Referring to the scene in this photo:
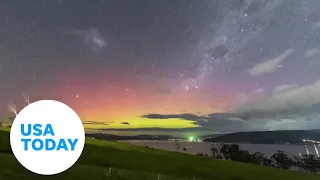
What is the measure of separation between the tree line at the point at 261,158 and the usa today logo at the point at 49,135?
4675 inches

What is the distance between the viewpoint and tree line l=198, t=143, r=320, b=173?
138 meters

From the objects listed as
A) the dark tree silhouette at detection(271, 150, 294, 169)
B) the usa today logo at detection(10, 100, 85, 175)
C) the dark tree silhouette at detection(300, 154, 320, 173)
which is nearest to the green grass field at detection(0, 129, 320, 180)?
the usa today logo at detection(10, 100, 85, 175)

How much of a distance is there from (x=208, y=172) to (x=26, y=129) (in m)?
31.4

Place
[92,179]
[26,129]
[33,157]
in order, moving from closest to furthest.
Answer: [33,157], [26,129], [92,179]

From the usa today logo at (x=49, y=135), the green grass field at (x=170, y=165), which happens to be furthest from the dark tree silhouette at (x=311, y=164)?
the usa today logo at (x=49, y=135)

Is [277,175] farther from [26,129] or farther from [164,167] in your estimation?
[26,129]

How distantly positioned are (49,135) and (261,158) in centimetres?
13568

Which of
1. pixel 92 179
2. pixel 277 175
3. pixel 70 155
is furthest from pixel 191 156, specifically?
pixel 70 155

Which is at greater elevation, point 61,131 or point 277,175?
point 61,131

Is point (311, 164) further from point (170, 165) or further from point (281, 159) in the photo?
point (170, 165)

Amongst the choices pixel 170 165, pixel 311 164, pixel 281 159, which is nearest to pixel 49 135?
pixel 170 165

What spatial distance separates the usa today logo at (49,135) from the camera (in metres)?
21.7

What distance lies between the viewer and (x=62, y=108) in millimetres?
22766

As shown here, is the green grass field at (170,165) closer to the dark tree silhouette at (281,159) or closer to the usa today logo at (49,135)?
the usa today logo at (49,135)
